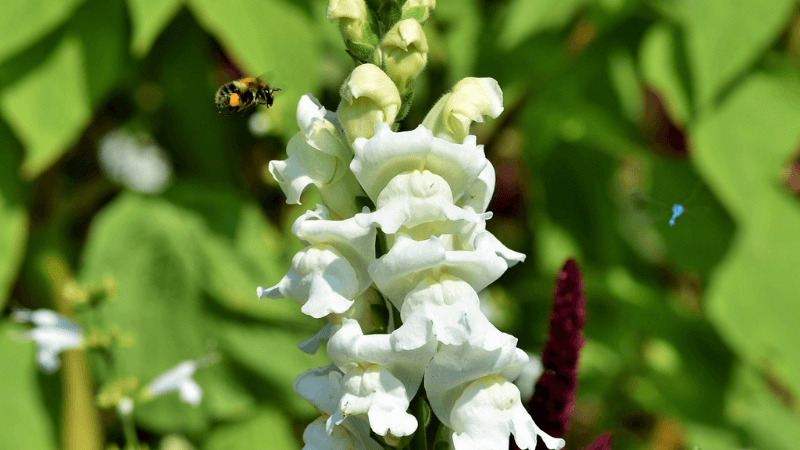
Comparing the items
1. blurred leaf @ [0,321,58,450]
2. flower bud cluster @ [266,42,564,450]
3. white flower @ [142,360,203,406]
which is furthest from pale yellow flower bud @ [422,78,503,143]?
blurred leaf @ [0,321,58,450]

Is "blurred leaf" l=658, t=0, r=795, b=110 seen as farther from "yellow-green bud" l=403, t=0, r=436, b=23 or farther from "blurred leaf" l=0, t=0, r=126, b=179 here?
"blurred leaf" l=0, t=0, r=126, b=179

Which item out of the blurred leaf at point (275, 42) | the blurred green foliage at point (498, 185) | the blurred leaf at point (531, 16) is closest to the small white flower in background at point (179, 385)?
the blurred green foliage at point (498, 185)

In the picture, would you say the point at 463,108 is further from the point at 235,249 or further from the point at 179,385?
the point at 235,249

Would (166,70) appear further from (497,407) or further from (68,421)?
(497,407)

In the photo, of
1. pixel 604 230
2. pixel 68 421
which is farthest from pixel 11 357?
pixel 604 230

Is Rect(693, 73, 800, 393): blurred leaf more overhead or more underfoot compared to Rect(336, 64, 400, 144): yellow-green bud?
more underfoot

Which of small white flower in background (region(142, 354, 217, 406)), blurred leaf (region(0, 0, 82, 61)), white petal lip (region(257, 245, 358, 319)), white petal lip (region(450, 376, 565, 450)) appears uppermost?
white petal lip (region(257, 245, 358, 319))
